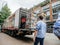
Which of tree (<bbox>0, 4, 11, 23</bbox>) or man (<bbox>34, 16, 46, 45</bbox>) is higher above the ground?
tree (<bbox>0, 4, 11, 23</bbox>)

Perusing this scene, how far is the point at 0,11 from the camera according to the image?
45.0 m

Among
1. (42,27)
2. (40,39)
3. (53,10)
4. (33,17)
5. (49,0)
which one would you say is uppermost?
(49,0)

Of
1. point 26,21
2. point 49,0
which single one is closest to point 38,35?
point 26,21

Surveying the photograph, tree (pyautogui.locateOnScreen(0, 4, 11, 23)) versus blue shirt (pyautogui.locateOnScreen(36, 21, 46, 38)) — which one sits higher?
tree (pyautogui.locateOnScreen(0, 4, 11, 23))

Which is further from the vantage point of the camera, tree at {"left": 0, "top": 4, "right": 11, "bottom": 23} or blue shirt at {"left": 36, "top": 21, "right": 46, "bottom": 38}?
tree at {"left": 0, "top": 4, "right": 11, "bottom": 23}

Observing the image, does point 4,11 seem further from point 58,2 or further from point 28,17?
point 28,17

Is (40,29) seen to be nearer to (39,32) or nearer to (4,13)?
(39,32)

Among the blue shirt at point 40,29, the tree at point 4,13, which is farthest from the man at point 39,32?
the tree at point 4,13

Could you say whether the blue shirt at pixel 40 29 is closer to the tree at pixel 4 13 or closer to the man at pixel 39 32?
the man at pixel 39 32

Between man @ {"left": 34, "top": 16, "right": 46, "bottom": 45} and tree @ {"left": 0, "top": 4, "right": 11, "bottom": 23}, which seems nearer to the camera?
man @ {"left": 34, "top": 16, "right": 46, "bottom": 45}

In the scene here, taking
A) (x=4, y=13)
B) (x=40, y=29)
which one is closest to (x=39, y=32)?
(x=40, y=29)

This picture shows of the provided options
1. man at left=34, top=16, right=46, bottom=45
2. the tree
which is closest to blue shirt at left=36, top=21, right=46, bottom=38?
man at left=34, top=16, right=46, bottom=45

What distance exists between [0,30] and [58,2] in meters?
13.6

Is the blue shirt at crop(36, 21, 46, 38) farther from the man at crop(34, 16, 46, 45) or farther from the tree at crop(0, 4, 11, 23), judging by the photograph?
the tree at crop(0, 4, 11, 23)
